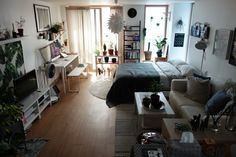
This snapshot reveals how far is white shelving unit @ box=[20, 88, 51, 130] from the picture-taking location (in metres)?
3.19

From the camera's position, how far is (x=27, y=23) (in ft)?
12.9

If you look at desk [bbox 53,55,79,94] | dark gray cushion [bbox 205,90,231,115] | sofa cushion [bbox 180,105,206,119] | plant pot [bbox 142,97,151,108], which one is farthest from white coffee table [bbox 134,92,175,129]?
desk [bbox 53,55,79,94]

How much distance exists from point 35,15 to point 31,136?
9.01ft

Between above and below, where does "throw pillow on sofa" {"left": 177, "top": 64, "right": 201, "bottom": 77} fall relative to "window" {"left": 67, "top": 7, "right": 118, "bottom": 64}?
below

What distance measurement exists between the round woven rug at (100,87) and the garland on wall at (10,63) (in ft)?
6.21

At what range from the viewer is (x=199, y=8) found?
4551mm

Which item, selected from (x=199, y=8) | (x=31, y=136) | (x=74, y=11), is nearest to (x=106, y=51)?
(x=74, y=11)

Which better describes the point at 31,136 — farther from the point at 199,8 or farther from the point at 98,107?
the point at 199,8

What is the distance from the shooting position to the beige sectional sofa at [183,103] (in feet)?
9.37

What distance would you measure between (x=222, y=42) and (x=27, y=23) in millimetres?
3865

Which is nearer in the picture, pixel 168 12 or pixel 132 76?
pixel 132 76

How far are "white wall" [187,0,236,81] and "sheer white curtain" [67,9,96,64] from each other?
3.31 metres

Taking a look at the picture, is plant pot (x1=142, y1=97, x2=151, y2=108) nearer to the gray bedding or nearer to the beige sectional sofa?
the beige sectional sofa

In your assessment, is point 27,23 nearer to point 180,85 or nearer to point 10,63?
point 10,63
